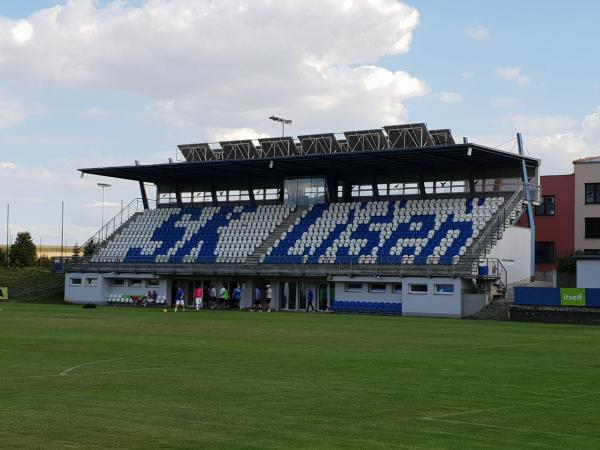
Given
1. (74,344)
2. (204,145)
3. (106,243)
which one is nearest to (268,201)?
(204,145)

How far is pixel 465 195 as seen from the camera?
7119cm

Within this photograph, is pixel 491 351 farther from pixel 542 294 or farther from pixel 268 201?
pixel 268 201

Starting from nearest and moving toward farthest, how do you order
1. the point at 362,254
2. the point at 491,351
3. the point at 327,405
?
the point at 327,405 < the point at 491,351 < the point at 362,254

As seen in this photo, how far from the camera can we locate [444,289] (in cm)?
6125

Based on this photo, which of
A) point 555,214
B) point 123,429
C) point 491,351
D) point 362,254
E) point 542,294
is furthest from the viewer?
point 555,214

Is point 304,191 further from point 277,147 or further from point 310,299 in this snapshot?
point 310,299

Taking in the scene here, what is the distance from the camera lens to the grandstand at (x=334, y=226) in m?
63.6

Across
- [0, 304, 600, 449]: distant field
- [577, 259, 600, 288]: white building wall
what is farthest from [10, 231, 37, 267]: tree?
[0, 304, 600, 449]: distant field

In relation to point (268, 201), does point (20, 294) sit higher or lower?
lower

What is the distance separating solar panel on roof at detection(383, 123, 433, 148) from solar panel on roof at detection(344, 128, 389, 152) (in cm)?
56

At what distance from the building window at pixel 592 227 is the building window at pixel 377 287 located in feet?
88.7

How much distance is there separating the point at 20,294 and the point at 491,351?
2390 inches

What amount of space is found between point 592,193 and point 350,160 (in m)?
25.2

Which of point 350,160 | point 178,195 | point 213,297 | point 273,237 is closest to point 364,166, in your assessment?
point 350,160
